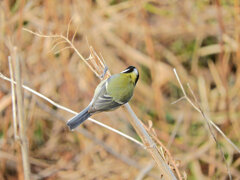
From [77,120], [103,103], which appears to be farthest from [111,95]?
[77,120]

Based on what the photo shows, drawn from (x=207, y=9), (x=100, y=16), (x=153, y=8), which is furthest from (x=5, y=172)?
(x=207, y=9)

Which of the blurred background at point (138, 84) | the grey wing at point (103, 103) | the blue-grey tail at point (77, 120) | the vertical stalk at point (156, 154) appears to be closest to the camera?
the vertical stalk at point (156, 154)

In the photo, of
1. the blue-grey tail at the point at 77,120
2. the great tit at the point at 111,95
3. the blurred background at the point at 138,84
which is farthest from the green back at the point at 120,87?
the blurred background at the point at 138,84

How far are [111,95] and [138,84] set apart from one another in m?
1.73

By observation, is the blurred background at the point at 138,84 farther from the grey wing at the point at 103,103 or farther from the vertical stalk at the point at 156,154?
the vertical stalk at the point at 156,154

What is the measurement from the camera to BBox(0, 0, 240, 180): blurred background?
118 inches

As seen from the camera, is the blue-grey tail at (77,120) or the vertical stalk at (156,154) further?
the blue-grey tail at (77,120)

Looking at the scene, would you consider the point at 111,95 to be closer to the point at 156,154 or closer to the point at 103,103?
the point at 103,103

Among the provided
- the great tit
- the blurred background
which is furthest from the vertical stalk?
the blurred background

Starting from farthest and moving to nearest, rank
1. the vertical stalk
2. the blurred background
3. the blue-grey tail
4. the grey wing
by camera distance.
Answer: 1. the blurred background
2. the grey wing
3. the blue-grey tail
4. the vertical stalk

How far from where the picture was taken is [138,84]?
3.62 meters

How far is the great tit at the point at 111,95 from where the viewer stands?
178 centimetres

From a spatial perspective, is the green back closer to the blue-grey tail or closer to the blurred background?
the blue-grey tail

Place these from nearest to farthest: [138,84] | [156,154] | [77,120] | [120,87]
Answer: [156,154] → [77,120] → [120,87] → [138,84]
